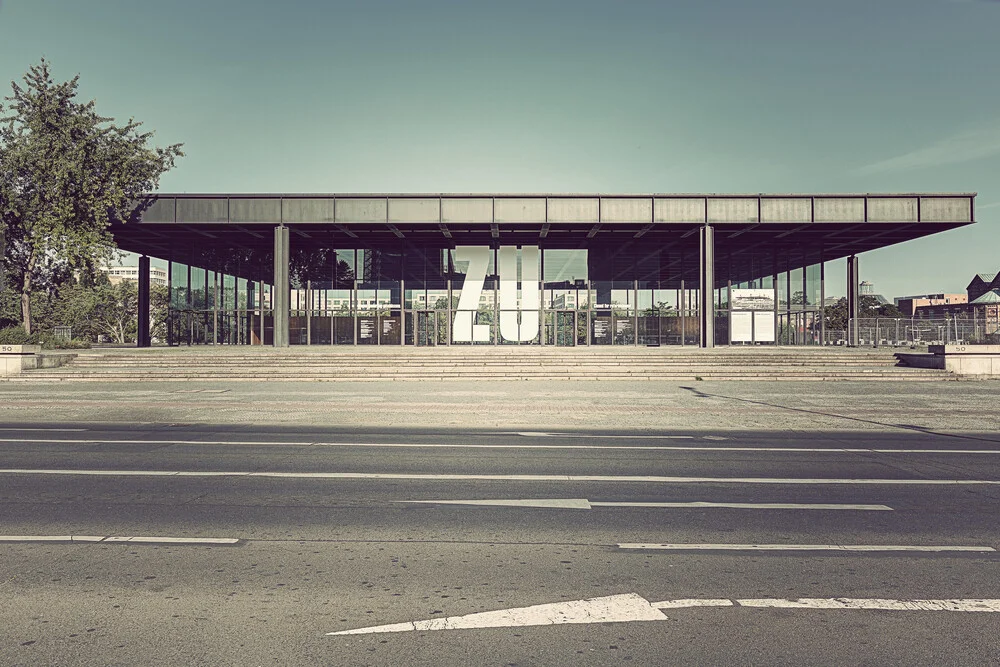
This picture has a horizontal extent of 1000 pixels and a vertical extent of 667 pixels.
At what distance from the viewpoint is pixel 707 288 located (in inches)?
1373

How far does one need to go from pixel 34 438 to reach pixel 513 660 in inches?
443

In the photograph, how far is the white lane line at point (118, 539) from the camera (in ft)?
17.7

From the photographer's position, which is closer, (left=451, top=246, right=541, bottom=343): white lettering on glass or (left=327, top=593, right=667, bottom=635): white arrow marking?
(left=327, top=593, right=667, bottom=635): white arrow marking

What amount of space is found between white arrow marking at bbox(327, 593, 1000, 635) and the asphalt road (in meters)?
0.02

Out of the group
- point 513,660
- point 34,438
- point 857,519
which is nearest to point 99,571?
point 513,660

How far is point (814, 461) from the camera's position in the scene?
9.41 metres

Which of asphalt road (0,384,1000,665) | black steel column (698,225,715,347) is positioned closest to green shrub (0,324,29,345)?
asphalt road (0,384,1000,665)

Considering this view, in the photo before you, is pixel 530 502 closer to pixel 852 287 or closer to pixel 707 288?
pixel 707 288

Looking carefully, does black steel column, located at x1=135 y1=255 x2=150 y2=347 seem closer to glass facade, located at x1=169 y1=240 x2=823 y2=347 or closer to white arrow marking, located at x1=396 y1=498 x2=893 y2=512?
glass facade, located at x1=169 y1=240 x2=823 y2=347

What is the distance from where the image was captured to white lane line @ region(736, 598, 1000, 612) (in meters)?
4.04

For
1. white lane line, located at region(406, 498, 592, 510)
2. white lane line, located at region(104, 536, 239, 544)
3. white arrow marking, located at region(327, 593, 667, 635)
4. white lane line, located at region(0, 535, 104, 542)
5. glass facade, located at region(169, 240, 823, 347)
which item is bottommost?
white lane line, located at region(406, 498, 592, 510)

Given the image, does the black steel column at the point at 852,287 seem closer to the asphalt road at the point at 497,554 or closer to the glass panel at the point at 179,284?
the asphalt road at the point at 497,554

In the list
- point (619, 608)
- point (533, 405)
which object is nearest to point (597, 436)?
point (533, 405)

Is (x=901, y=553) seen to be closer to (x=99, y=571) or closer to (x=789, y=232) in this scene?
(x=99, y=571)
